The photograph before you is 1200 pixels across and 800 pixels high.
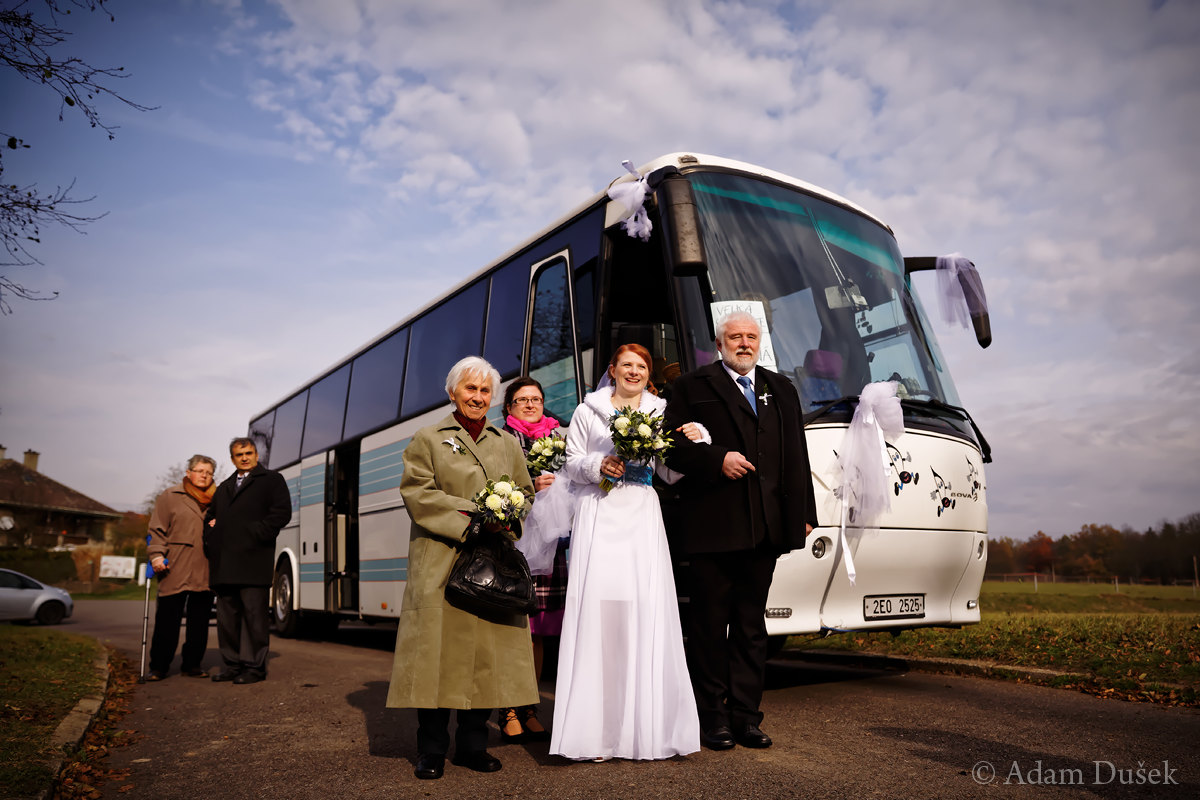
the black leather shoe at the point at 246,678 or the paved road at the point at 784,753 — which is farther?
the black leather shoe at the point at 246,678

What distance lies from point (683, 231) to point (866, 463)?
1.92 m

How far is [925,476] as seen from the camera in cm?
628

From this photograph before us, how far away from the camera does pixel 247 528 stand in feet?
27.8

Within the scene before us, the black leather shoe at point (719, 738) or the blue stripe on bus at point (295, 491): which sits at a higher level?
the blue stripe on bus at point (295, 491)

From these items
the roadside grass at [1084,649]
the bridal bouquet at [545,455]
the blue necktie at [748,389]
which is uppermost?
Result: the blue necktie at [748,389]

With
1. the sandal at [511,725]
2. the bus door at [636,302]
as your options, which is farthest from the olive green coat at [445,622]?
the bus door at [636,302]

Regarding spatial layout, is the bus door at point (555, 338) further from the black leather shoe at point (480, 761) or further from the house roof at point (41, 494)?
the house roof at point (41, 494)

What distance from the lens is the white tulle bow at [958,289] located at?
25.1 feet

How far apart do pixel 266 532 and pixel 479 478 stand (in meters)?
4.55

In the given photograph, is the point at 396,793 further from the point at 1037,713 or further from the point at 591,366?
the point at 1037,713

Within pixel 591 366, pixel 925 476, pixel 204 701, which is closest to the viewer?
pixel 925 476

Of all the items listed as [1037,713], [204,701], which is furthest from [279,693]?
[1037,713]

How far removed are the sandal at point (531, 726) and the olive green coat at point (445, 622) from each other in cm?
68

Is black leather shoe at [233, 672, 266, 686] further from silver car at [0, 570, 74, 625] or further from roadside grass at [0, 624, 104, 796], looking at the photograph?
silver car at [0, 570, 74, 625]
